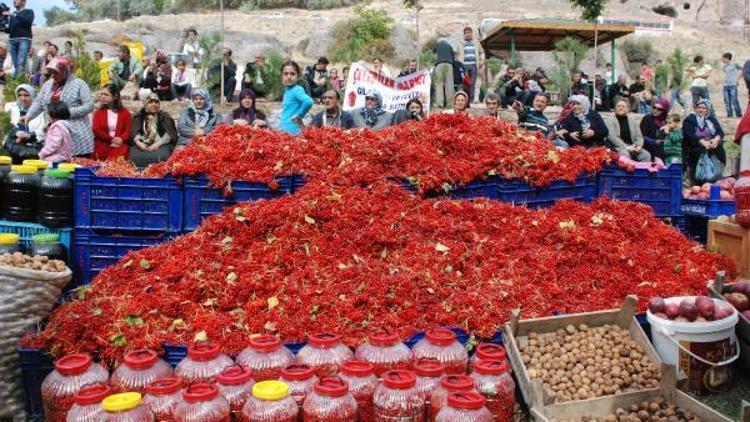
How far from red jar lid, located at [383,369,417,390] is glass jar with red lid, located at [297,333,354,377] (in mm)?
486

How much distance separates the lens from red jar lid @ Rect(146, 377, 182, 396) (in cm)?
460

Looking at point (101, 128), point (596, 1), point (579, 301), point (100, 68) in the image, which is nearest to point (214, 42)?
point (100, 68)

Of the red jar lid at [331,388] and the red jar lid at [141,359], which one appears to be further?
the red jar lid at [141,359]

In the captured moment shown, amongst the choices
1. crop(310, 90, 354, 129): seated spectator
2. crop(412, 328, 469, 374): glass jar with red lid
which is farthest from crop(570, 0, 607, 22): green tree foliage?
crop(412, 328, 469, 374): glass jar with red lid

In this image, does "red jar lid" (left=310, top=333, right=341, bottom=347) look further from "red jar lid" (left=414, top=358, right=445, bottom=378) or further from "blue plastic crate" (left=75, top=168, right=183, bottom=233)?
"blue plastic crate" (left=75, top=168, right=183, bottom=233)

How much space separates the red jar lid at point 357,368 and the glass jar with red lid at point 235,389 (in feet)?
1.92

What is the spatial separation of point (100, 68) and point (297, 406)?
14990mm

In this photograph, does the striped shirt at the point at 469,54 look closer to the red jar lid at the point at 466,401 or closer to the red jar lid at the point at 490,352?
the red jar lid at the point at 490,352

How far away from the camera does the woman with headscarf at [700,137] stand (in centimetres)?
1180

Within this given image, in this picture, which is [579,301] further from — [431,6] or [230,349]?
[431,6]

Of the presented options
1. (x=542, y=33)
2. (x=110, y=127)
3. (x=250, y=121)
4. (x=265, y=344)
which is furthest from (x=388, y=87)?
(x=542, y=33)

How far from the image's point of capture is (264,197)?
22.2 feet

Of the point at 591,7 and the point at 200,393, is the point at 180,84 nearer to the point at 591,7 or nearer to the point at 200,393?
the point at 591,7

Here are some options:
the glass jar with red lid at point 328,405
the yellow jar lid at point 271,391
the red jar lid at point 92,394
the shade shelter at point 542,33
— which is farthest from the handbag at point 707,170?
the shade shelter at point 542,33
